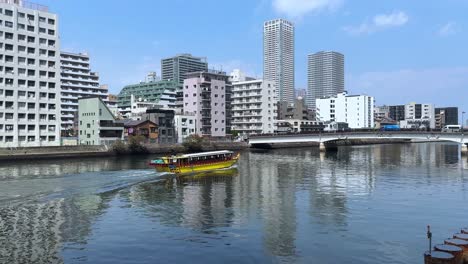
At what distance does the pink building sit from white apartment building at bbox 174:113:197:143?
487 cm

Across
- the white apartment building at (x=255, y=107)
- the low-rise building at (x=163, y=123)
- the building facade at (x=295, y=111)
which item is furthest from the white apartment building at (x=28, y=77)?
the building facade at (x=295, y=111)

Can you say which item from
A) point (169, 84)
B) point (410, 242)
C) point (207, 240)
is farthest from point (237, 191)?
point (169, 84)

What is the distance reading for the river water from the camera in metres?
21.8

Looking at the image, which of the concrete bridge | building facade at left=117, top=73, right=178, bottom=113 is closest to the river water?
the concrete bridge

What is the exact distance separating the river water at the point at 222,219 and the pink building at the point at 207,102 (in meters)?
83.8

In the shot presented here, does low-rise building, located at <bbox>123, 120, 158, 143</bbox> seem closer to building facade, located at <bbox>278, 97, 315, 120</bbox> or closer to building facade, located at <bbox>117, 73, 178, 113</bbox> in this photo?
building facade, located at <bbox>117, 73, 178, 113</bbox>

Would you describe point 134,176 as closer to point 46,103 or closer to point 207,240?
point 207,240

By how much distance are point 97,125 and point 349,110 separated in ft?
406

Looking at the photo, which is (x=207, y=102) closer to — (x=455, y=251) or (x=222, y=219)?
(x=222, y=219)

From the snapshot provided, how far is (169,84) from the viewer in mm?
196000

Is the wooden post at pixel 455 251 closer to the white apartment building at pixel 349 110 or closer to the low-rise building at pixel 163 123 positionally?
the low-rise building at pixel 163 123

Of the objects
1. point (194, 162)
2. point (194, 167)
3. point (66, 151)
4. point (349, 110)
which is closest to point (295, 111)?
point (349, 110)

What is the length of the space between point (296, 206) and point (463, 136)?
72.0m

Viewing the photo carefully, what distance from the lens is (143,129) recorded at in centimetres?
11075
